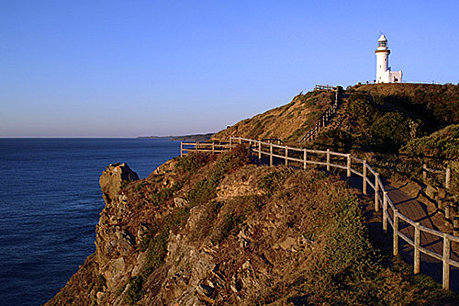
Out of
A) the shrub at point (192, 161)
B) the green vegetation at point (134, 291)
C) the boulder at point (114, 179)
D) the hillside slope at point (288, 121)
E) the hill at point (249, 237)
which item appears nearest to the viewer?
the hill at point (249, 237)

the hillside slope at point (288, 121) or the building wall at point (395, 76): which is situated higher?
the building wall at point (395, 76)

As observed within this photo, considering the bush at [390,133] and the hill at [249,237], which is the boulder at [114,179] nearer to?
the hill at [249,237]

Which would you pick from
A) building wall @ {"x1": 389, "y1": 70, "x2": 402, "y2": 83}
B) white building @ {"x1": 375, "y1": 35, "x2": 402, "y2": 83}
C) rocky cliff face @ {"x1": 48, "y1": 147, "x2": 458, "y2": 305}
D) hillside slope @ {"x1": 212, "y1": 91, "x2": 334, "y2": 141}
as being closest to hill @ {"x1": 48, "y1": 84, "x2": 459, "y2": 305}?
rocky cliff face @ {"x1": 48, "y1": 147, "x2": 458, "y2": 305}

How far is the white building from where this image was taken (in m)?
67.4

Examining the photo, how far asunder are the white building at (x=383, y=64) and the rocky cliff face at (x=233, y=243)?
54097 millimetres

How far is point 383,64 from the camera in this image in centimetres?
6862

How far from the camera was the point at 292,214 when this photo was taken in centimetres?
1306

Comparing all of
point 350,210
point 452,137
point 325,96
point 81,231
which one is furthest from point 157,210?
point 325,96

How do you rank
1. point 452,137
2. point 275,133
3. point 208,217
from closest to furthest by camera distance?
point 208,217 < point 452,137 < point 275,133

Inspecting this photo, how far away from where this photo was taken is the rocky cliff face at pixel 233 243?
31.1 feet

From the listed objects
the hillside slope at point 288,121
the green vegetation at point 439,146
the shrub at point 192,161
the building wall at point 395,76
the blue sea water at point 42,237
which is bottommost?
the blue sea water at point 42,237

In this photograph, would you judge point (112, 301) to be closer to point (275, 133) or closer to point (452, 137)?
point (452, 137)

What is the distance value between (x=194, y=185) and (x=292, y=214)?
8.67m

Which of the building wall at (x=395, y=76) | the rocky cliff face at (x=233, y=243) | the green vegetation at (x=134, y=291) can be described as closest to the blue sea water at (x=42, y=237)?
the rocky cliff face at (x=233, y=243)
